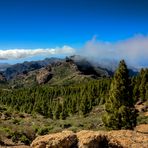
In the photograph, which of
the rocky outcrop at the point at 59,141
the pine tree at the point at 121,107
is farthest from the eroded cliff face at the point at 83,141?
the pine tree at the point at 121,107

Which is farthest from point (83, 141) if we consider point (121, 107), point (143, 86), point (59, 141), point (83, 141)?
point (143, 86)

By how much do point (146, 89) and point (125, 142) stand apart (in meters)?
89.0

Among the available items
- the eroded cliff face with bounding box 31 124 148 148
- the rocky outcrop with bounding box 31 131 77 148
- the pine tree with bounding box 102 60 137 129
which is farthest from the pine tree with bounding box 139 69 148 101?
the rocky outcrop with bounding box 31 131 77 148

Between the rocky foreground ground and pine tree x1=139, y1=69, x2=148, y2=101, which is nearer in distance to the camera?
the rocky foreground ground

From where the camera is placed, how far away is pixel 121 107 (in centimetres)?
4412

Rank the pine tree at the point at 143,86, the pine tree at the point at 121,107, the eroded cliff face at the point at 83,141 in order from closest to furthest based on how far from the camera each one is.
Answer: the eroded cliff face at the point at 83,141, the pine tree at the point at 121,107, the pine tree at the point at 143,86

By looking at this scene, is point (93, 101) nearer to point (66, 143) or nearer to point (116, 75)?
point (116, 75)

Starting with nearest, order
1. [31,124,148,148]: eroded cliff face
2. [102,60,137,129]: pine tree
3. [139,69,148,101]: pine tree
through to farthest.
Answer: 1. [31,124,148,148]: eroded cliff face
2. [102,60,137,129]: pine tree
3. [139,69,148,101]: pine tree

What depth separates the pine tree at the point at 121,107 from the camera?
44250 mm

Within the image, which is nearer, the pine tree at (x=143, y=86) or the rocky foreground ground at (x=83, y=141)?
the rocky foreground ground at (x=83, y=141)

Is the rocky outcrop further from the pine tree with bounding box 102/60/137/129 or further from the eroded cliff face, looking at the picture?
the pine tree with bounding box 102/60/137/129

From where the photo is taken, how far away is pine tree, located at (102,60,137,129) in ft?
145

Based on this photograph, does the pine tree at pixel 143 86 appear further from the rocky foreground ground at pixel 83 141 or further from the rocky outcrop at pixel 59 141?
the rocky outcrop at pixel 59 141

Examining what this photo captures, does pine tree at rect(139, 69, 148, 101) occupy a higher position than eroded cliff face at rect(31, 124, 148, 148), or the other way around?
eroded cliff face at rect(31, 124, 148, 148)
